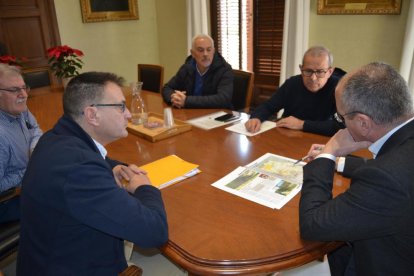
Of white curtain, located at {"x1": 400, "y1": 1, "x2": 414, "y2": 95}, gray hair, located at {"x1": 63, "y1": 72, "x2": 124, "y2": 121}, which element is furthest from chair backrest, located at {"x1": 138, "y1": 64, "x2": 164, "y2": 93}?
gray hair, located at {"x1": 63, "y1": 72, "x2": 124, "y2": 121}

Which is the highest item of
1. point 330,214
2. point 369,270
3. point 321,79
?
point 321,79

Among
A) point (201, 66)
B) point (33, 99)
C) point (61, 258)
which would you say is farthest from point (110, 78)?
point (33, 99)

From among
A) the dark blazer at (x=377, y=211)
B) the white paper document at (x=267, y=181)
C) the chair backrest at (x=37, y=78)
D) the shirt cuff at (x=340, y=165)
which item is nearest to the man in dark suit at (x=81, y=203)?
the white paper document at (x=267, y=181)

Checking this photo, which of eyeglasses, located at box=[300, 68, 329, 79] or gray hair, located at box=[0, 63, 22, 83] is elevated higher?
gray hair, located at box=[0, 63, 22, 83]

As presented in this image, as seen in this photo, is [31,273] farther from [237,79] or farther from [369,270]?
[237,79]

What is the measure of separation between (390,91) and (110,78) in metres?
0.92

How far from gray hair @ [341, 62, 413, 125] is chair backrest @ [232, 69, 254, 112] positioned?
1709 mm

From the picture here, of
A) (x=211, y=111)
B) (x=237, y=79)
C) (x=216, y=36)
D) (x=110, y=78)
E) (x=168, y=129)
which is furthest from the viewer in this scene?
(x=216, y=36)

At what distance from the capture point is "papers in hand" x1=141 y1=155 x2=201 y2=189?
142cm

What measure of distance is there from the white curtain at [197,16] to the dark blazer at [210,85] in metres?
1.27

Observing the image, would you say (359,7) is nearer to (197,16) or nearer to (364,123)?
(197,16)

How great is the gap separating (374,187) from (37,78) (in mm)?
3517

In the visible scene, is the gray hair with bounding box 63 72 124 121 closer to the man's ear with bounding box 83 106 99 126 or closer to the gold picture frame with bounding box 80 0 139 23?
the man's ear with bounding box 83 106 99 126

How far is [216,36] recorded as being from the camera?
14.2 ft
